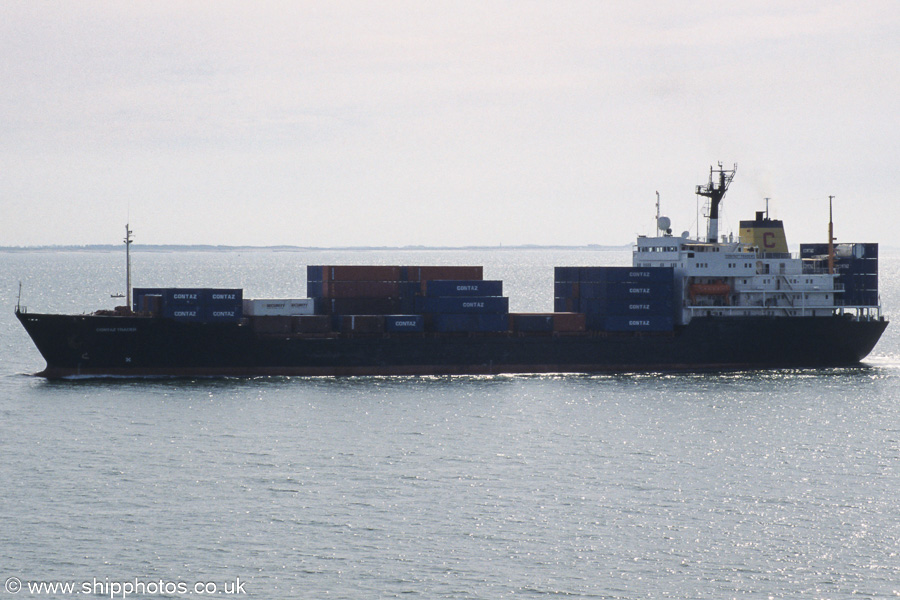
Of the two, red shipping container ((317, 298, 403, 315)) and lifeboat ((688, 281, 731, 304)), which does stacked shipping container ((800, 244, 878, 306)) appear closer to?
lifeboat ((688, 281, 731, 304))

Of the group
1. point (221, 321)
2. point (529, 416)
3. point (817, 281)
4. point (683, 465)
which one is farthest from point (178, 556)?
point (817, 281)

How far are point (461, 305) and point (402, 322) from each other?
3.73 m

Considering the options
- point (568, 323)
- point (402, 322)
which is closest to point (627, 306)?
point (568, 323)

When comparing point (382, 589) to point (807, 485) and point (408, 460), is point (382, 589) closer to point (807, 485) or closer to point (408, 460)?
point (408, 460)

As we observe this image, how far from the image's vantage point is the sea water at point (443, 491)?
27.7 m

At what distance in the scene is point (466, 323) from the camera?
6016cm

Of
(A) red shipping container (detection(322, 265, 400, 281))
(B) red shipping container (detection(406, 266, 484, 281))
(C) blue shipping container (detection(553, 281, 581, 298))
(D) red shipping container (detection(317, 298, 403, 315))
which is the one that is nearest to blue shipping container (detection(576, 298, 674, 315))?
(C) blue shipping container (detection(553, 281, 581, 298))

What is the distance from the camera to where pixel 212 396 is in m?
51.8

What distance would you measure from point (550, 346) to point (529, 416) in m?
13.7

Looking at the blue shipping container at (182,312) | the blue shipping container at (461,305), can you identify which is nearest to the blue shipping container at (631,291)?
the blue shipping container at (461,305)

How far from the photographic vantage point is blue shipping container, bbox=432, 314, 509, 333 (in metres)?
60.0

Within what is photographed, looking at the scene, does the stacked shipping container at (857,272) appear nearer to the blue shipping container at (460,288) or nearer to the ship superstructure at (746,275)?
the ship superstructure at (746,275)

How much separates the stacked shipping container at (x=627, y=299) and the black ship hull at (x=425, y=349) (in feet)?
2.76

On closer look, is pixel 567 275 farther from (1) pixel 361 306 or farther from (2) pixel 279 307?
(2) pixel 279 307
